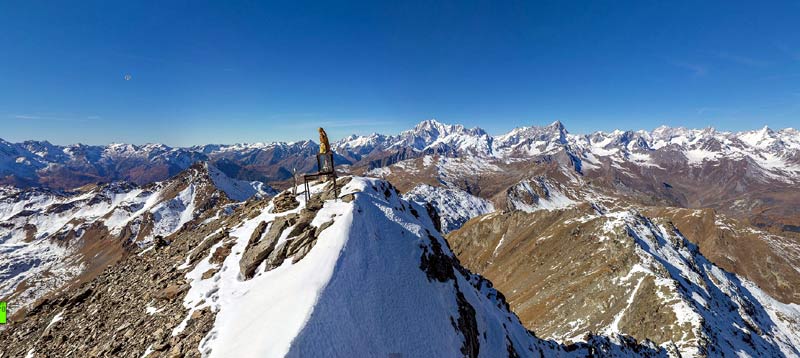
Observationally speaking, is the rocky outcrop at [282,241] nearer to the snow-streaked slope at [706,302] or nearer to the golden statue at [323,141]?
the golden statue at [323,141]

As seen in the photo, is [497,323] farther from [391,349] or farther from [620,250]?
[620,250]

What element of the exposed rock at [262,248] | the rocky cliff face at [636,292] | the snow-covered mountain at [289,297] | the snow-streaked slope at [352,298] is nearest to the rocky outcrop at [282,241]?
the exposed rock at [262,248]

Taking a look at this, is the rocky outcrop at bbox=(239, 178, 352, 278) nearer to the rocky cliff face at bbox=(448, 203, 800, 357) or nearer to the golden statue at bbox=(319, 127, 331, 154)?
the golden statue at bbox=(319, 127, 331, 154)

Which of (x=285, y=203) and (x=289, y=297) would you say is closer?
(x=289, y=297)

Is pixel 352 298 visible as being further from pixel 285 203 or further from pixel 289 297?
pixel 285 203

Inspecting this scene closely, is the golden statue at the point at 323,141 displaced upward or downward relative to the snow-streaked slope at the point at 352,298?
upward

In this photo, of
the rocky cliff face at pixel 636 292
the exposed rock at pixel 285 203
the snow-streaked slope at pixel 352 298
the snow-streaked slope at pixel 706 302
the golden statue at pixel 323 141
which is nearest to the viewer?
the snow-streaked slope at pixel 352 298

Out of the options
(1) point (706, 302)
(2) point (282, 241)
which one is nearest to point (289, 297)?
(2) point (282, 241)
